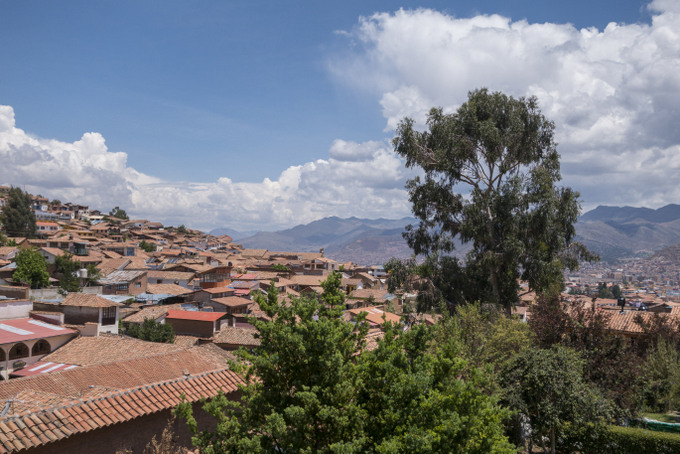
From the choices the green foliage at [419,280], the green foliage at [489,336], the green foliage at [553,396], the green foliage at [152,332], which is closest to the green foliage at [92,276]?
the green foliage at [152,332]

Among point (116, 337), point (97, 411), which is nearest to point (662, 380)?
point (97, 411)

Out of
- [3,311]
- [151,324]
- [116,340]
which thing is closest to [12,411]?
[116,340]

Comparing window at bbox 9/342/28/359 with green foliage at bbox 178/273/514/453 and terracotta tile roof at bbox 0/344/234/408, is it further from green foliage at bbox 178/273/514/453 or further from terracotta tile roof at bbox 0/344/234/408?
green foliage at bbox 178/273/514/453

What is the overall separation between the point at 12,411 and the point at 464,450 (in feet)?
23.6

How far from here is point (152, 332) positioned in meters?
30.7

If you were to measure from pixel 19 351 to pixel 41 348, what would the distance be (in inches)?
38.7

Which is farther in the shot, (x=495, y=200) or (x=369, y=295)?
(x=369, y=295)

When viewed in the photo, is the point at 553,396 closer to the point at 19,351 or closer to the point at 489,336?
the point at 489,336

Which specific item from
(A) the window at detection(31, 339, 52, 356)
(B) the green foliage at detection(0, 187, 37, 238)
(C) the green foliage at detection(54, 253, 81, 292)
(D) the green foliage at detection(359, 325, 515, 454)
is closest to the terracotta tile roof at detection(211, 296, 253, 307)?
(C) the green foliage at detection(54, 253, 81, 292)

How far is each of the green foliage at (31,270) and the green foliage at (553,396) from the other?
49.0m

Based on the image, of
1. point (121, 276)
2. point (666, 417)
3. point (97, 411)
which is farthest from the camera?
point (121, 276)

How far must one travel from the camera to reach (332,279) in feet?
24.8

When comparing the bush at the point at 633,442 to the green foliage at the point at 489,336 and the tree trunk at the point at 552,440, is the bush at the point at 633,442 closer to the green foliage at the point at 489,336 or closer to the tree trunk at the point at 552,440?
the tree trunk at the point at 552,440

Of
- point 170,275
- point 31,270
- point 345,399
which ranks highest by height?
point 345,399
